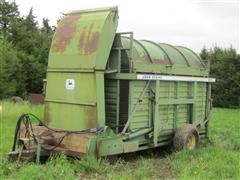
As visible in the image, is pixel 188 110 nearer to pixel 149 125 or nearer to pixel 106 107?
pixel 149 125

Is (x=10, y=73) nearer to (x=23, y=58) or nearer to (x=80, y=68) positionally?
(x=23, y=58)

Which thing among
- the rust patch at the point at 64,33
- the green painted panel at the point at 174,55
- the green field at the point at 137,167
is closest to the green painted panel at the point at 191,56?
the green painted panel at the point at 174,55

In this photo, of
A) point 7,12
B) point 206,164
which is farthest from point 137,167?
point 7,12

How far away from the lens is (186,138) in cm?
1000

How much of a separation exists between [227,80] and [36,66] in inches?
509

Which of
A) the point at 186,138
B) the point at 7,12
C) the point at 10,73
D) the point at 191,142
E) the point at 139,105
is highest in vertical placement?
the point at 7,12

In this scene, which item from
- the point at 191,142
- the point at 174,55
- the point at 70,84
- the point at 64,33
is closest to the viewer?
the point at 70,84

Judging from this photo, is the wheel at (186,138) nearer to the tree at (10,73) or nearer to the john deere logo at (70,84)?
the john deere logo at (70,84)

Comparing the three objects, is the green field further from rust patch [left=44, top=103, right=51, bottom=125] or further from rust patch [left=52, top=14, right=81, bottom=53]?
rust patch [left=52, top=14, right=81, bottom=53]

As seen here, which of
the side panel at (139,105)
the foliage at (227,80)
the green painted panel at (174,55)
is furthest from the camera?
the foliage at (227,80)

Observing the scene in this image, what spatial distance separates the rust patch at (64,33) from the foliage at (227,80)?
21714mm

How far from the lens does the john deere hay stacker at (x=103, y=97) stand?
8531mm

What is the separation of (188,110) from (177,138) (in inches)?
50.8

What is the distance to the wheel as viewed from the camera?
993 centimetres
